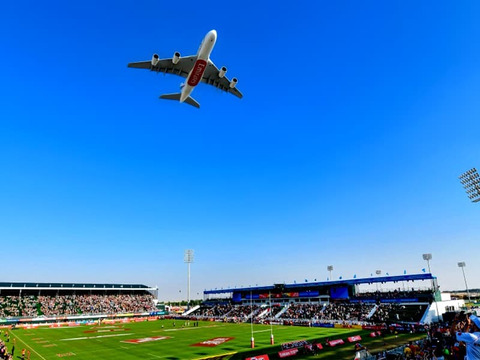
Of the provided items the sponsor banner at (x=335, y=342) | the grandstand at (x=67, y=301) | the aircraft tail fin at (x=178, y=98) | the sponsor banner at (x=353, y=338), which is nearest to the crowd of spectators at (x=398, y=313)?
the sponsor banner at (x=353, y=338)

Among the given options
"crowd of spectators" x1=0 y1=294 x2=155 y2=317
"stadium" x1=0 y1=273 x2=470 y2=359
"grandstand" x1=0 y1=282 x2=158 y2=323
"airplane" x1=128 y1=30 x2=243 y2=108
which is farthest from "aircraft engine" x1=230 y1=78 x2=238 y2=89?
"crowd of spectators" x1=0 y1=294 x2=155 y2=317

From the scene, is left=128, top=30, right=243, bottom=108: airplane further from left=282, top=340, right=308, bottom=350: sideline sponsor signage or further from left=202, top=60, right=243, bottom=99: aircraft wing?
left=282, top=340, right=308, bottom=350: sideline sponsor signage

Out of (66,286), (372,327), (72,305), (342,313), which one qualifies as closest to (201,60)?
(372,327)

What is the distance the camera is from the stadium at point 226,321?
35.5m

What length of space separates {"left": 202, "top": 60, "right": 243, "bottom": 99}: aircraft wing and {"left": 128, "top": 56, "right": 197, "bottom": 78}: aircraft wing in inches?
71.8

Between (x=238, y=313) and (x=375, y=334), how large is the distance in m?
48.1

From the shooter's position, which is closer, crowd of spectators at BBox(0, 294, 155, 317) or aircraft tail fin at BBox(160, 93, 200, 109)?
aircraft tail fin at BBox(160, 93, 200, 109)

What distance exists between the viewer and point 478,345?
241 inches

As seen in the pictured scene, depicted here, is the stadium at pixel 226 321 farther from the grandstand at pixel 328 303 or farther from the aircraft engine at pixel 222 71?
the aircraft engine at pixel 222 71

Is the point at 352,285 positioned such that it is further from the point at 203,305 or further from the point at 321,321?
the point at 203,305

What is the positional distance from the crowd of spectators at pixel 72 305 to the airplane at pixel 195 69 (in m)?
73.8

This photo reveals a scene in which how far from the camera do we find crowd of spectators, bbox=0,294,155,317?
78675mm

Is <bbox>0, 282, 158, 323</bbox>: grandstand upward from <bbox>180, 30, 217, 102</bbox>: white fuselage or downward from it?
downward

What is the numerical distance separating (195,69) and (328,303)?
63768 millimetres
